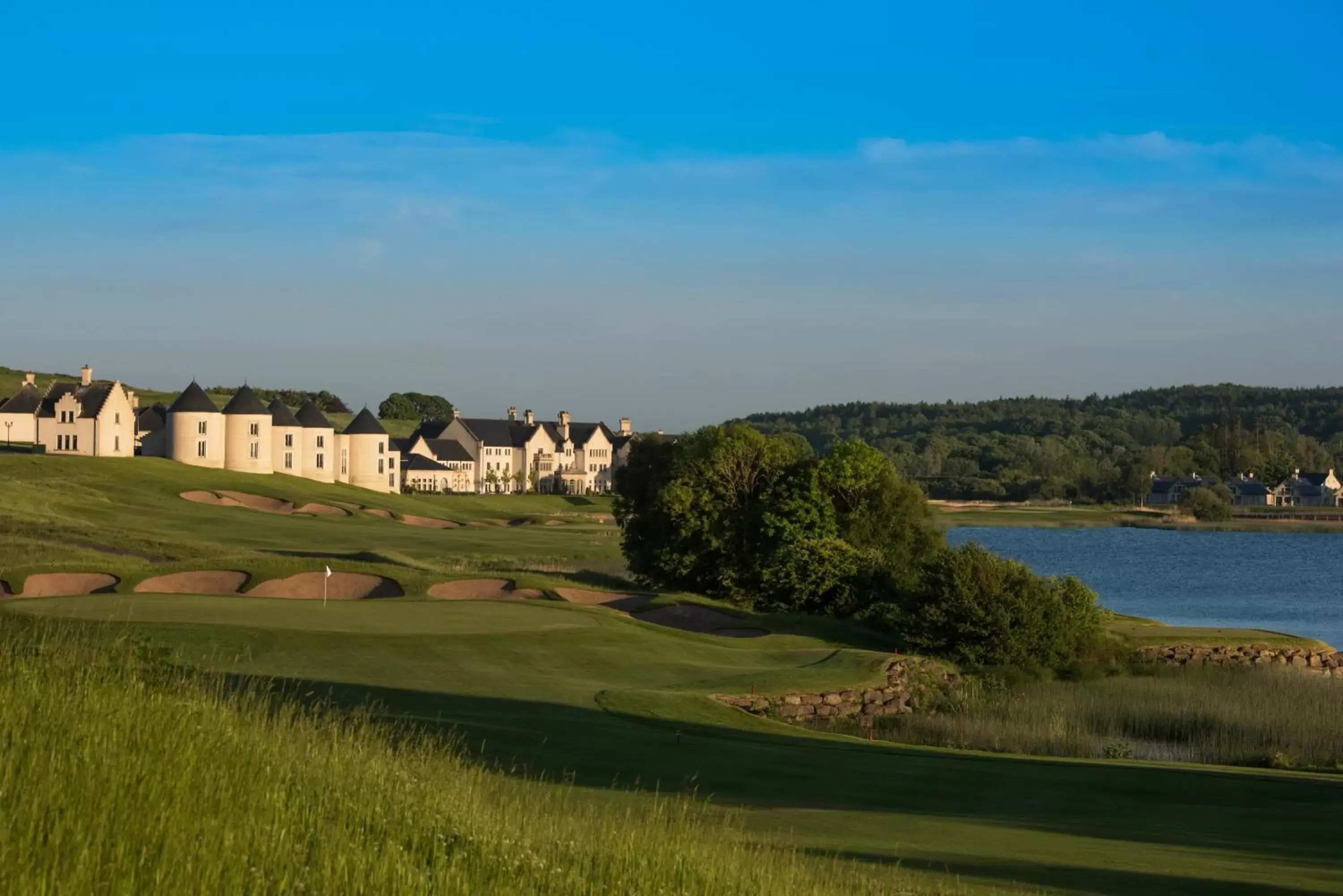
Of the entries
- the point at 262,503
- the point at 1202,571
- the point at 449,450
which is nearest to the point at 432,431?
the point at 449,450

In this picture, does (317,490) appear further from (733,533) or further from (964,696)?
(964,696)

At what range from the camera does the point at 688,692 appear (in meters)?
26.8

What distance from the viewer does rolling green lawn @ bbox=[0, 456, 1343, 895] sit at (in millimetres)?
12859

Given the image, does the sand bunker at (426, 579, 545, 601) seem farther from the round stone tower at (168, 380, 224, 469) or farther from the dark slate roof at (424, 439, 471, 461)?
the dark slate roof at (424, 439, 471, 461)

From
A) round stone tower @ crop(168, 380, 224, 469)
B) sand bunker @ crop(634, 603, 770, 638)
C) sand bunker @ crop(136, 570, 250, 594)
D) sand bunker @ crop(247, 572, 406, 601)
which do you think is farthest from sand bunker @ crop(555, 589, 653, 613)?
round stone tower @ crop(168, 380, 224, 469)

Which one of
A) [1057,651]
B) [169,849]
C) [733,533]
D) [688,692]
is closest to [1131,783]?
[688,692]

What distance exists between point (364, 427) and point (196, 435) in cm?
1759

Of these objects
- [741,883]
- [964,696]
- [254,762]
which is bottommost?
[964,696]

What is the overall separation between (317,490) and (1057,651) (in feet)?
238

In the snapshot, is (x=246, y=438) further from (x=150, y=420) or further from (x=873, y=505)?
(x=873, y=505)

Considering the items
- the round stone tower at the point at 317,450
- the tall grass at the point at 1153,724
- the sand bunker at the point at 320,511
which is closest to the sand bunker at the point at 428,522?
the sand bunker at the point at 320,511

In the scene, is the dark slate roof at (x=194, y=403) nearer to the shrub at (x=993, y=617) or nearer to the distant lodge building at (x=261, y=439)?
the distant lodge building at (x=261, y=439)

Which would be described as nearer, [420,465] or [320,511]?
[320,511]

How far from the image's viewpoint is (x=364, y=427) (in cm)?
11856
